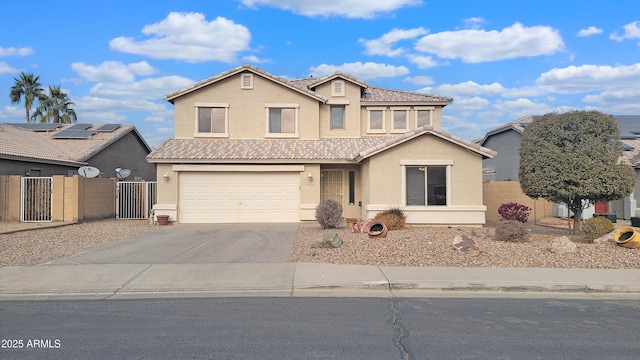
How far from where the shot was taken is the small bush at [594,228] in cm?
1320

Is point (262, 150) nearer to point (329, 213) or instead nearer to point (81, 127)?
point (329, 213)

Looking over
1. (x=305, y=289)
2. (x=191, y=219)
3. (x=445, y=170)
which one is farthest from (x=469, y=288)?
(x=191, y=219)

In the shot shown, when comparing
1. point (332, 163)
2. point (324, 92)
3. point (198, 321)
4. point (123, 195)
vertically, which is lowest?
point (198, 321)

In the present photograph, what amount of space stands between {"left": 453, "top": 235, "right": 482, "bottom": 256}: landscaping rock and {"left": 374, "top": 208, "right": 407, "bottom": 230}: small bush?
4.92m

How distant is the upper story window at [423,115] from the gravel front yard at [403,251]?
8.85 meters

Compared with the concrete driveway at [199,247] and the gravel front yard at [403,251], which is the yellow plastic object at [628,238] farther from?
the concrete driveway at [199,247]

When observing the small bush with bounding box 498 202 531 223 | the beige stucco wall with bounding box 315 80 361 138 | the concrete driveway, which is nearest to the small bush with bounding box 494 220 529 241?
the small bush with bounding box 498 202 531 223

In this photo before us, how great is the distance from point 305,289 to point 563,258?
21.5ft

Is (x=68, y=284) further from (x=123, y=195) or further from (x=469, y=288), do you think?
(x=123, y=195)

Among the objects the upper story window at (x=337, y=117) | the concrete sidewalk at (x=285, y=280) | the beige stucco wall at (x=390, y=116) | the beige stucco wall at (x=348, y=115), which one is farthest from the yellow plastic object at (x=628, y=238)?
the upper story window at (x=337, y=117)

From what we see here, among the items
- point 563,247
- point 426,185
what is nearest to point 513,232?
point 563,247

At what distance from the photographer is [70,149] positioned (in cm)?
2781

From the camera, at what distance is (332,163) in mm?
20375

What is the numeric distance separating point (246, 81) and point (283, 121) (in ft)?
8.33
